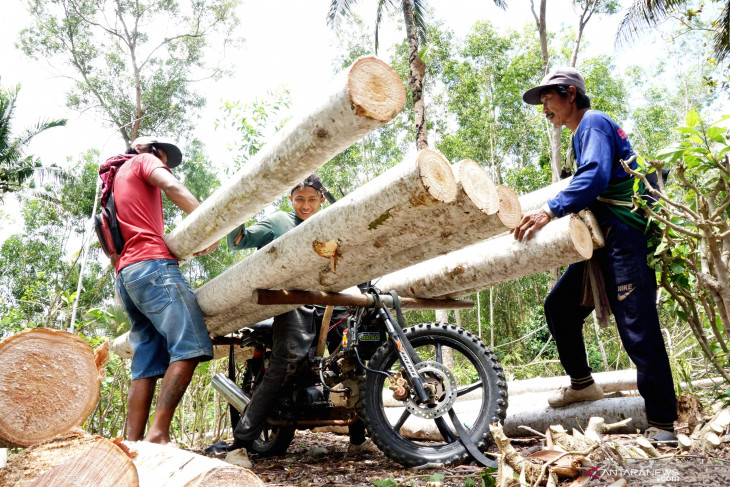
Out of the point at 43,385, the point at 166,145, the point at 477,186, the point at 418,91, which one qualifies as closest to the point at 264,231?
the point at 166,145

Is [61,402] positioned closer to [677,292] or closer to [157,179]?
[157,179]

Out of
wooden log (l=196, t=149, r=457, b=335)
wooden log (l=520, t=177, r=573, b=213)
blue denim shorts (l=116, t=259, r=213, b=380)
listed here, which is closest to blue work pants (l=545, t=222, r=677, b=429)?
wooden log (l=520, t=177, r=573, b=213)

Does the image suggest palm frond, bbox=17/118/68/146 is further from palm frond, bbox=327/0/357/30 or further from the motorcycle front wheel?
the motorcycle front wheel

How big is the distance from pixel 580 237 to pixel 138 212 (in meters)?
2.47

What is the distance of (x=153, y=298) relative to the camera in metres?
3.05

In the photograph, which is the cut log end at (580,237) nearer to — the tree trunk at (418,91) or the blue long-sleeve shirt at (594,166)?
the blue long-sleeve shirt at (594,166)

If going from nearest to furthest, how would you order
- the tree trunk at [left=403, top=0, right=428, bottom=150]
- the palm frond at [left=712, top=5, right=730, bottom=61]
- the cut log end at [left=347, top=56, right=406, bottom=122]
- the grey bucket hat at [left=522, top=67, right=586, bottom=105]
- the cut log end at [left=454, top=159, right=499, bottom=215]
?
1. the cut log end at [left=347, top=56, right=406, bottom=122]
2. the cut log end at [left=454, top=159, right=499, bottom=215]
3. the grey bucket hat at [left=522, top=67, right=586, bottom=105]
4. the palm frond at [left=712, top=5, right=730, bottom=61]
5. the tree trunk at [left=403, top=0, right=428, bottom=150]

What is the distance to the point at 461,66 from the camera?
1769 cm

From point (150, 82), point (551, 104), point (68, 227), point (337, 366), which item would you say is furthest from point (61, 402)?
point (68, 227)

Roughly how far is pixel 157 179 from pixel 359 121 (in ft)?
5.26

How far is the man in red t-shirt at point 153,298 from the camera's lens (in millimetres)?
2967

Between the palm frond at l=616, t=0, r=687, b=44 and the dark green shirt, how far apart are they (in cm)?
1003

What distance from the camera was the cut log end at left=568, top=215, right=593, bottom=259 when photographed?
2.74 meters

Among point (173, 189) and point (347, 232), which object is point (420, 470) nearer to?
point (347, 232)
